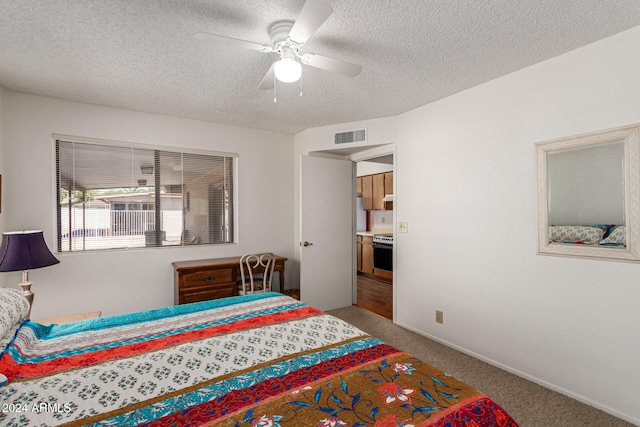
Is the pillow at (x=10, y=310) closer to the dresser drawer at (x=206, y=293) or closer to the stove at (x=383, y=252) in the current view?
the dresser drawer at (x=206, y=293)

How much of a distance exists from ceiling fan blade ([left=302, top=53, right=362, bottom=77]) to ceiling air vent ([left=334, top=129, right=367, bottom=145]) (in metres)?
1.78

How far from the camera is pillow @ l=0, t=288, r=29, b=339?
1371mm

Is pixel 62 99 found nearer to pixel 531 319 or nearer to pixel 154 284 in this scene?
pixel 154 284

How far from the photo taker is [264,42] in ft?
6.62

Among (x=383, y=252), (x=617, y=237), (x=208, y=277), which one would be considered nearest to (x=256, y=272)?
(x=208, y=277)

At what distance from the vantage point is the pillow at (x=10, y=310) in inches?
54.0

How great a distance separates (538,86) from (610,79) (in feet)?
1.36

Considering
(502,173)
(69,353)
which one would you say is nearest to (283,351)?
(69,353)

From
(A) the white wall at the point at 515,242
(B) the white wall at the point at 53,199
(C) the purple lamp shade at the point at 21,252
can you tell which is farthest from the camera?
(B) the white wall at the point at 53,199

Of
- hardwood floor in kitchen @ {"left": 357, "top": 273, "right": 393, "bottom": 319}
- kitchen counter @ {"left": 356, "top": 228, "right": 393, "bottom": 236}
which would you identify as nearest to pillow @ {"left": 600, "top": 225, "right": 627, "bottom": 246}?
hardwood floor in kitchen @ {"left": 357, "top": 273, "right": 393, "bottom": 319}

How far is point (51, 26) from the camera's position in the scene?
1815 mm

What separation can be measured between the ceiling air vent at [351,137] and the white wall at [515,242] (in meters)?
0.48

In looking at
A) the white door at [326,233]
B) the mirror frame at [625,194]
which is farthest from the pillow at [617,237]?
the white door at [326,233]

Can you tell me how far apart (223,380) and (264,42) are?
6.39 feet
